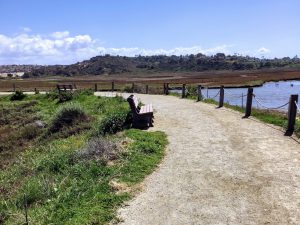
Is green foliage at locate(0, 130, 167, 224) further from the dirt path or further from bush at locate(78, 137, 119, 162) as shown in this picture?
the dirt path

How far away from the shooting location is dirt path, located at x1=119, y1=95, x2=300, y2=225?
22.7ft

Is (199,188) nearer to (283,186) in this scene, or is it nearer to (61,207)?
(283,186)

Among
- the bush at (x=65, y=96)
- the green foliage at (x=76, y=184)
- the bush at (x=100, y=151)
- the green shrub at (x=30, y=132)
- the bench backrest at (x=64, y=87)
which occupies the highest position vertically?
the bush at (x=100, y=151)

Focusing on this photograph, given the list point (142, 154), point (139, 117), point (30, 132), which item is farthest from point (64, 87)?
point (142, 154)

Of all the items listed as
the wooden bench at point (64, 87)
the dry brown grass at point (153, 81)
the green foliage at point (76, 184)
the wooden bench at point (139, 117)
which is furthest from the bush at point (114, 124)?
the dry brown grass at point (153, 81)

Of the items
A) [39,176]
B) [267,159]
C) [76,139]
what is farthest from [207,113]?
[39,176]

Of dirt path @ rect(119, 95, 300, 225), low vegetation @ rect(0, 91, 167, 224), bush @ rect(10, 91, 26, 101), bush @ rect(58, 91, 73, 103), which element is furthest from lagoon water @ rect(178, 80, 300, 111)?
bush @ rect(10, 91, 26, 101)

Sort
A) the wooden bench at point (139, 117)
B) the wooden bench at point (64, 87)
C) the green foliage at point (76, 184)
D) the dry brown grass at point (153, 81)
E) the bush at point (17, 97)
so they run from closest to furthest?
1. the green foliage at point (76, 184)
2. the wooden bench at point (139, 117)
3. the wooden bench at point (64, 87)
4. the bush at point (17, 97)
5. the dry brown grass at point (153, 81)

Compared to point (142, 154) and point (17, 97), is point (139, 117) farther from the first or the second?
point (17, 97)

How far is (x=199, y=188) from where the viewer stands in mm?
8242

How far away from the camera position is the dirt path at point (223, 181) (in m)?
6.93

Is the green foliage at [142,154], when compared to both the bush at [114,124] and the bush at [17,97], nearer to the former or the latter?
the bush at [114,124]

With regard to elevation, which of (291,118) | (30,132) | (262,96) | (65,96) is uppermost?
(291,118)

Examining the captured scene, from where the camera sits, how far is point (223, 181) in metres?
8.65
